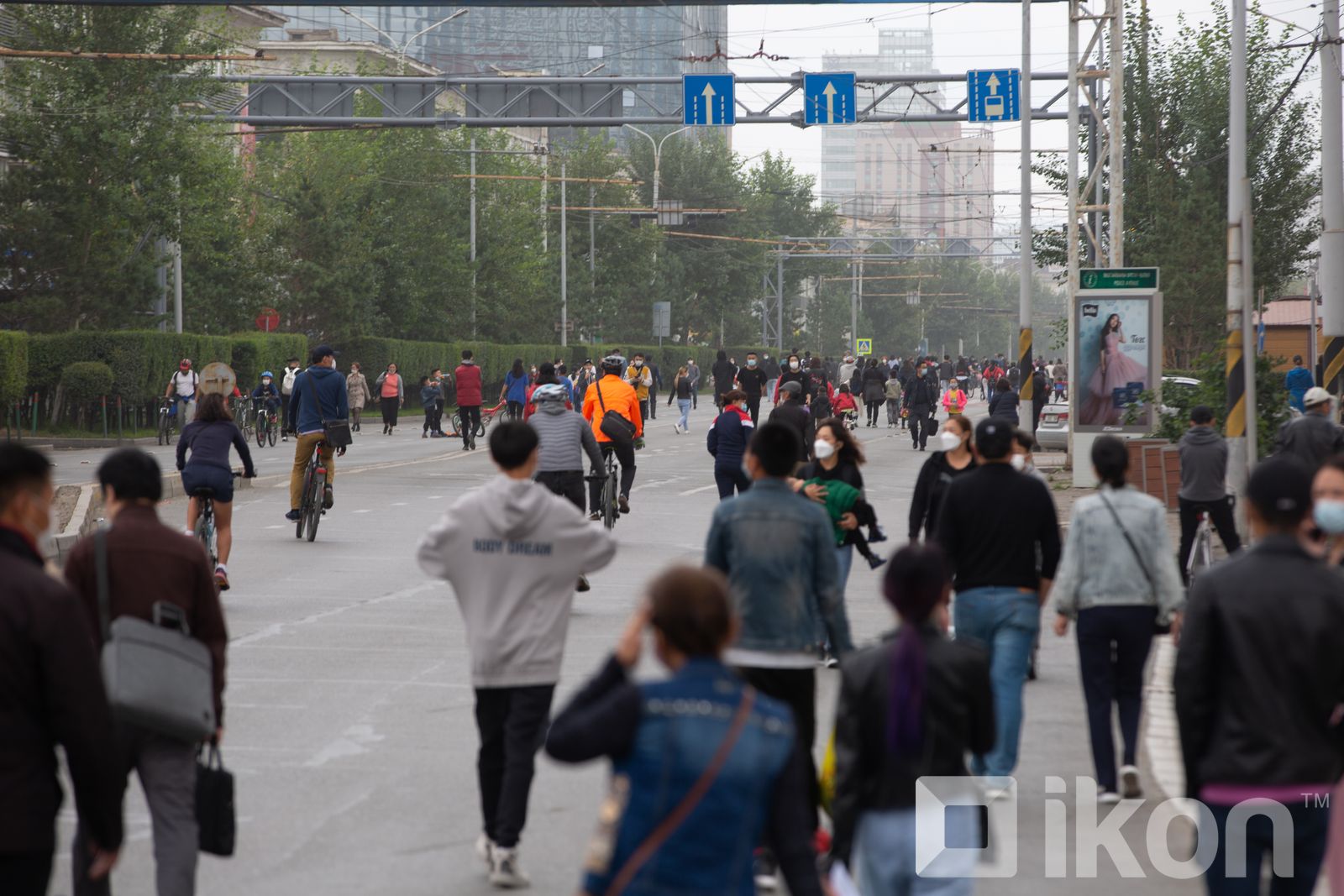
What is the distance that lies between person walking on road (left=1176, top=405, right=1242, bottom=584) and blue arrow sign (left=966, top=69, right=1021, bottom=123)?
25.2 metres

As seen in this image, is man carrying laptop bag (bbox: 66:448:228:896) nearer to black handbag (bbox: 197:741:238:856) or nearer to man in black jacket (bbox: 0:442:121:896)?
black handbag (bbox: 197:741:238:856)

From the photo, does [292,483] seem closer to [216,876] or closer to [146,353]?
[216,876]

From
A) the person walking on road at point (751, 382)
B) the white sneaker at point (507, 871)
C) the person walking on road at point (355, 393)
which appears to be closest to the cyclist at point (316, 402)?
the person walking on road at point (751, 382)

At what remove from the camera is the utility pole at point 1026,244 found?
1235 inches

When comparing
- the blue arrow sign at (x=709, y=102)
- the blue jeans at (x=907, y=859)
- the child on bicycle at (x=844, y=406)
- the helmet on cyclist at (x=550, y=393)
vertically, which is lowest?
the child on bicycle at (x=844, y=406)

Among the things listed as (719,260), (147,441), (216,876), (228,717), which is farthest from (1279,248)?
(719,260)

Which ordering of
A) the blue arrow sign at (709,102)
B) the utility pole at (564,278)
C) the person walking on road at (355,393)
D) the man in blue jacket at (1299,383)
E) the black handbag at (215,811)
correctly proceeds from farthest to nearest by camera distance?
the utility pole at (564,278), the person walking on road at (355,393), the blue arrow sign at (709,102), the man in blue jacket at (1299,383), the black handbag at (215,811)

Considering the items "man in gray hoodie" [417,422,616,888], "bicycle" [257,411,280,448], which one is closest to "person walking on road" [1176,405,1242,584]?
"man in gray hoodie" [417,422,616,888]

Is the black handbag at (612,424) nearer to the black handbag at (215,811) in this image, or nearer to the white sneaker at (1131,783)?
the white sneaker at (1131,783)

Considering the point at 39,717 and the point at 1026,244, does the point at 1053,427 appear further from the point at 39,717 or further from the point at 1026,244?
the point at 39,717

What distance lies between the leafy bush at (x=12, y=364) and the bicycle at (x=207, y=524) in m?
22.9

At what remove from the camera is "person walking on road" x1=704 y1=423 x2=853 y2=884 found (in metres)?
6.50

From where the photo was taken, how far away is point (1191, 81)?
1442 inches

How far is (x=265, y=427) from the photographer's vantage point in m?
40.1
